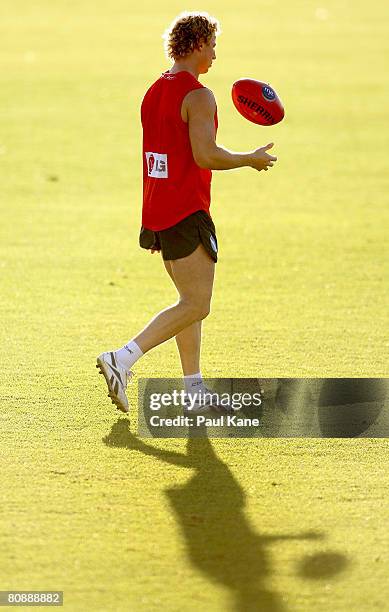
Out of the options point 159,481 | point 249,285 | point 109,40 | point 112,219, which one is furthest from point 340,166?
point 109,40

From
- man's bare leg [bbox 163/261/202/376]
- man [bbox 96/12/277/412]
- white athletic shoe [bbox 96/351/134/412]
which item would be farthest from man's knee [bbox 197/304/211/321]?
white athletic shoe [bbox 96/351/134/412]

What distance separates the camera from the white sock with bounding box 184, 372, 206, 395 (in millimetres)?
7238

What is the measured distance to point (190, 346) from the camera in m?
7.20

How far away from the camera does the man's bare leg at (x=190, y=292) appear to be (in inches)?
272

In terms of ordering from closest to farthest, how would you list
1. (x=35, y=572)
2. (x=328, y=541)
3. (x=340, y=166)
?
(x=35, y=572) → (x=328, y=541) → (x=340, y=166)

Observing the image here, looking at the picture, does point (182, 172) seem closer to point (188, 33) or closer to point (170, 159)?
point (170, 159)

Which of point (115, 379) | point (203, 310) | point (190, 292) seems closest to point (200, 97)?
point (190, 292)

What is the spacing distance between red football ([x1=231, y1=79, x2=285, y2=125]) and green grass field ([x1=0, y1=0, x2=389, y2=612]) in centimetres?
164

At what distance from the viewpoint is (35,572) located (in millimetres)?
5086

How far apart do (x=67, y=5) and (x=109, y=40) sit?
9.98 m

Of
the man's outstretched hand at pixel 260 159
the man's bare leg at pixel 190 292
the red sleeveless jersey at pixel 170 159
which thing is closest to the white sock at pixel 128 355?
the man's bare leg at pixel 190 292

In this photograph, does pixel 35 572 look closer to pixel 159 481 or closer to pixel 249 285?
pixel 159 481

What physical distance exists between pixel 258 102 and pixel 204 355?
189 centimetres

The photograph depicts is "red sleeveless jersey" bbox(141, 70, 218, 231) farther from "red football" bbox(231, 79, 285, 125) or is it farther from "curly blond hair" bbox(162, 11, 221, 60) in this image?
"red football" bbox(231, 79, 285, 125)
